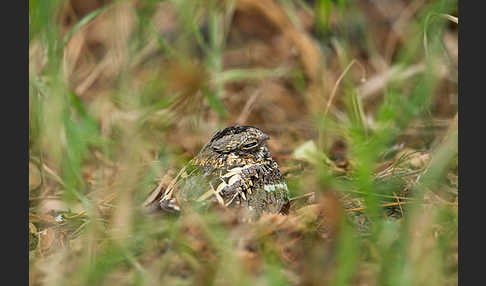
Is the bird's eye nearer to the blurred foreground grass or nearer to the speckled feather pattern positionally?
the speckled feather pattern

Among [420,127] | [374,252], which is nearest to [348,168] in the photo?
[420,127]

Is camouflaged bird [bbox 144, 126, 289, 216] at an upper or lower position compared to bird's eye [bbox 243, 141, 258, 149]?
lower

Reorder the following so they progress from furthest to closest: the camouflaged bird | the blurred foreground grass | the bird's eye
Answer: the bird's eye
the camouflaged bird
the blurred foreground grass

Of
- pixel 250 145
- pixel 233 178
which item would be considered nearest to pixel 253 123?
pixel 250 145

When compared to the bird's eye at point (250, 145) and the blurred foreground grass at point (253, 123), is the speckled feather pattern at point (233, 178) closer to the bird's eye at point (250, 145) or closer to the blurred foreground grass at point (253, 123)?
the bird's eye at point (250, 145)

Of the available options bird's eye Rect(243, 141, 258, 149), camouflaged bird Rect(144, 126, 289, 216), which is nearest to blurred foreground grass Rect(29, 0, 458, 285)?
camouflaged bird Rect(144, 126, 289, 216)

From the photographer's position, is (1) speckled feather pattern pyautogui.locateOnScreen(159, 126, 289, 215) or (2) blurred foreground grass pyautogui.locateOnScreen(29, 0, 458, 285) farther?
(1) speckled feather pattern pyautogui.locateOnScreen(159, 126, 289, 215)

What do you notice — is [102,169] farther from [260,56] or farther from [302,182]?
[260,56]
